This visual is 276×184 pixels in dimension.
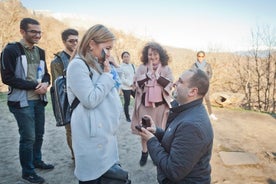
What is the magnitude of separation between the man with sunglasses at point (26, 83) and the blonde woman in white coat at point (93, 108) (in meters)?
1.40

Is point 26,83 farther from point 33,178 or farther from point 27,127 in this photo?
point 33,178

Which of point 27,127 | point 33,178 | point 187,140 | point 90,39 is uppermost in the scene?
point 90,39

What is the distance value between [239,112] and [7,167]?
25.5 ft

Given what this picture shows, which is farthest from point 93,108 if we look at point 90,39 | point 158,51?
point 158,51

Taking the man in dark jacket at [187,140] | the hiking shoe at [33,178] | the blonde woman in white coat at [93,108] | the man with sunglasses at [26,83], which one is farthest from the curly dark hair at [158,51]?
the hiking shoe at [33,178]

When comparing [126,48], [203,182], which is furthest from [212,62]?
[203,182]

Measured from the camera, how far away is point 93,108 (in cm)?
203

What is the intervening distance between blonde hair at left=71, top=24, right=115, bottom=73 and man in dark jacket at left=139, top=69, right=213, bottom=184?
0.69 m

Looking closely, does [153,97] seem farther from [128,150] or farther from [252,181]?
[252,181]

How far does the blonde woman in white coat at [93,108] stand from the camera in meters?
1.99

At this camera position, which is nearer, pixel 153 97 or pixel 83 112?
pixel 83 112

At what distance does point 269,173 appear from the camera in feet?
→ 13.6

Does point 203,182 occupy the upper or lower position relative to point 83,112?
lower

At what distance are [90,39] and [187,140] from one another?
110 centimetres
